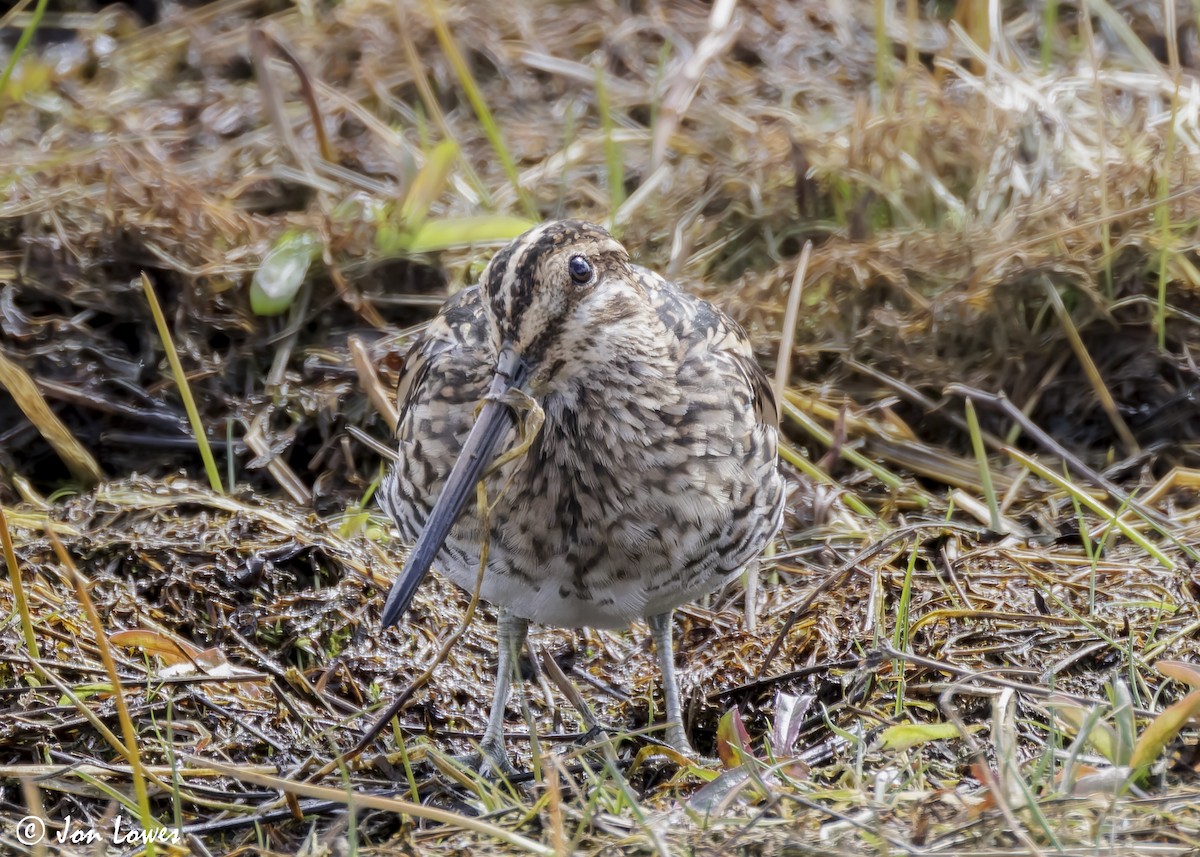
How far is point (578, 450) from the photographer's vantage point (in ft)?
11.8

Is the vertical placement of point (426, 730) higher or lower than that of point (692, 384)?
lower

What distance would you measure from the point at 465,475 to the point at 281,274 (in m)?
2.23

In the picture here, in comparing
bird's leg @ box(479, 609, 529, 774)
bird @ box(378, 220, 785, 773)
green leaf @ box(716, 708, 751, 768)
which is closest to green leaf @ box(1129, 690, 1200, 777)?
green leaf @ box(716, 708, 751, 768)

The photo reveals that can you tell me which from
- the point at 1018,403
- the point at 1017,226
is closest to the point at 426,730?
the point at 1018,403

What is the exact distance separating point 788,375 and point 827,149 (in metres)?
1.16

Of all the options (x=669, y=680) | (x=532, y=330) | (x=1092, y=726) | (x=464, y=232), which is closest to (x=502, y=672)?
(x=669, y=680)

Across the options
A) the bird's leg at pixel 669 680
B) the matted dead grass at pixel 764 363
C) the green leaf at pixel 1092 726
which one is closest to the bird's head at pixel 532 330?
the matted dead grass at pixel 764 363

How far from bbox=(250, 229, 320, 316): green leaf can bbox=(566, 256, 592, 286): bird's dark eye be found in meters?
2.24

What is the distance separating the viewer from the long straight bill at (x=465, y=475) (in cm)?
333

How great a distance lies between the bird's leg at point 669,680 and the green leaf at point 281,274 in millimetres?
1915

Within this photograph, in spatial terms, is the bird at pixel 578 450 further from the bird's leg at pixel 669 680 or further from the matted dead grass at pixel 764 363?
the matted dead grass at pixel 764 363

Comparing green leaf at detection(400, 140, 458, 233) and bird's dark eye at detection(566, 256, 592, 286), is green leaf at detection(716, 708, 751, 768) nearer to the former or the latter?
bird's dark eye at detection(566, 256, 592, 286)

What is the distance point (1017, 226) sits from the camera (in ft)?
18.5

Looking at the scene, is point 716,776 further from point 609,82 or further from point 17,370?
point 609,82
